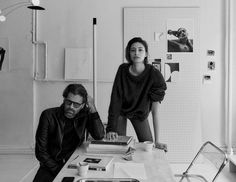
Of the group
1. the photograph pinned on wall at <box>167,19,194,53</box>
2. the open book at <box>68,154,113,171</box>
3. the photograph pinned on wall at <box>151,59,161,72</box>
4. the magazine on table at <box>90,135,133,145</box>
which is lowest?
the open book at <box>68,154,113,171</box>

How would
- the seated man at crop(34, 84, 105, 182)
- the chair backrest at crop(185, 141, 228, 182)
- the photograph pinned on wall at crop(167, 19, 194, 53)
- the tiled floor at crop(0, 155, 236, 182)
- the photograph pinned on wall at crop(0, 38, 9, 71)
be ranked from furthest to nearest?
the photograph pinned on wall at crop(0, 38, 9, 71) < the photograph pinned on wall at crop(167, 19, 194, 53) < the tiled floor at crop(0, 155, 236, 182) < the seated man at crop(34, 84, 105, 182) < the chair backrest at crop(185, 141, 228, 182)

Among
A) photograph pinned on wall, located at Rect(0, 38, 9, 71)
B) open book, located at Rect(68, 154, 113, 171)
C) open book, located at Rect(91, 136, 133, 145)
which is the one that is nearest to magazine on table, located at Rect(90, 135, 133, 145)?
open book, located at Rect(91, 136, 133, 145)

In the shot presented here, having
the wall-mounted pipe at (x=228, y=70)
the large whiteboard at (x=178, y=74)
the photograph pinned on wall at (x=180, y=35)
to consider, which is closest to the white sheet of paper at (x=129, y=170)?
the large whiteboard at (x=178, y=74)

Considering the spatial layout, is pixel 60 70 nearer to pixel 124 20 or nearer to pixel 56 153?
pixel 124 20

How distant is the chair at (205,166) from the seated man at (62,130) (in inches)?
26.8

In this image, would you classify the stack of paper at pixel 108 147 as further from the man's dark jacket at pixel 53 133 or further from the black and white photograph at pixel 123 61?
the black and white photograph at pixel 123 61

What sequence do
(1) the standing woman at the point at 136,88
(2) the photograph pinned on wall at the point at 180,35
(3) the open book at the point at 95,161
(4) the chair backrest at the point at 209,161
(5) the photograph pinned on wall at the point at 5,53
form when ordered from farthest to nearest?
(5) the photograph pinned on wall at the point at 5,53
(2) the photograph pinned on wall at the point at 180,35
(1) the standing woman at the point at 136,88
(4) the chair backrest at the point at 209,161
(3) the open book at the point at 95,161

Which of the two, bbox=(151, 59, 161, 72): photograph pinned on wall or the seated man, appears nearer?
the seated man

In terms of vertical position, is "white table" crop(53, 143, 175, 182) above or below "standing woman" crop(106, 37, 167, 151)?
below

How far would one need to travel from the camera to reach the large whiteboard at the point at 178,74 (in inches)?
160

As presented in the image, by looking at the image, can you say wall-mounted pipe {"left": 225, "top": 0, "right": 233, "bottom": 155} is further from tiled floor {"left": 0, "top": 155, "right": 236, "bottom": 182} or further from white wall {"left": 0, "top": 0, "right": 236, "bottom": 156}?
tiled floor {"left": 0, "top": 155, "right": 236, "bottom": 182}

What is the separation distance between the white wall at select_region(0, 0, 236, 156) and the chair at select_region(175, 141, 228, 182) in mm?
537

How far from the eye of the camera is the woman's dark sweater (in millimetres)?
2559

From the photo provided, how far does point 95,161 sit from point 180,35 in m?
2.77
